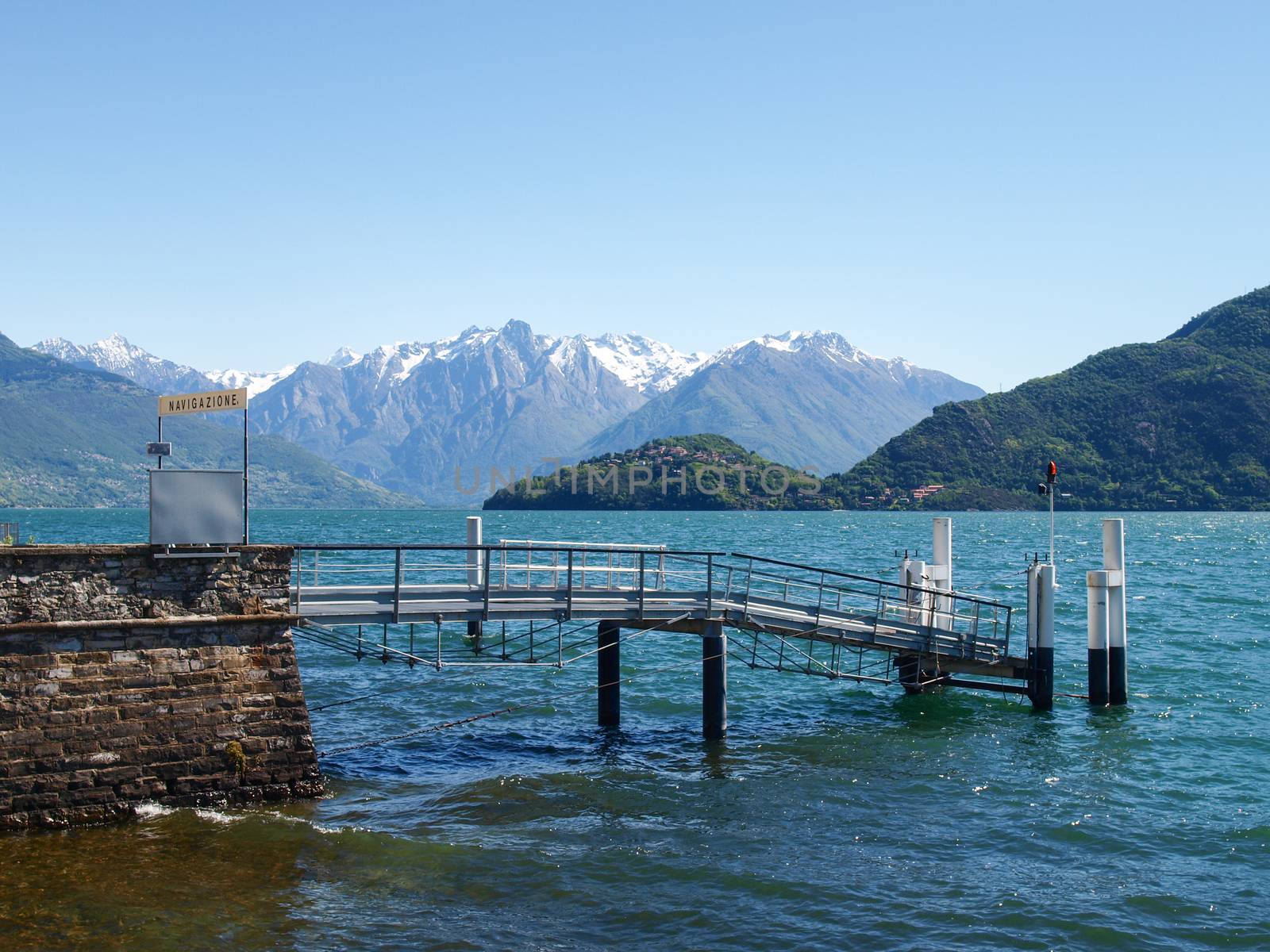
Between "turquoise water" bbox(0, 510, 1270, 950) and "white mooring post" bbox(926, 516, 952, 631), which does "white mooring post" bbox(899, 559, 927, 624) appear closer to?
"white mooring post" bbox(926, 516, 952, 631)

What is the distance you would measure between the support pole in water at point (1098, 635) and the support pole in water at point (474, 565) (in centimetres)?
1368

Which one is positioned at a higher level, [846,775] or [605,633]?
[605,633]

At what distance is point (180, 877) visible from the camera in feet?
50.0

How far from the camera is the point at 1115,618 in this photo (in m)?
27.2

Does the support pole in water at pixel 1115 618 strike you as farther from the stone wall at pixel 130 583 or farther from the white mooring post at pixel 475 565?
the stone wall at pixel 130 583

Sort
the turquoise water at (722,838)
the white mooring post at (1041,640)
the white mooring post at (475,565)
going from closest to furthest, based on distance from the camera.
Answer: the turquoise water at (722,838) < the white mooring post at (475,565) < the white mooring post at (1041,640)

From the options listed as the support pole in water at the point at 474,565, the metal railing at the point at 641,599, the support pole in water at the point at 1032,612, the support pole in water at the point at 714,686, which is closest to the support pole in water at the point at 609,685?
the metal railing at the point at 641,599

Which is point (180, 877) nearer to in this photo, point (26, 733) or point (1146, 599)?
point (26, 733)

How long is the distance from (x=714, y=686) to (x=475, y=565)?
6.44m

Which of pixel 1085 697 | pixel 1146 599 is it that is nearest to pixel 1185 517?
pixel 1146 599

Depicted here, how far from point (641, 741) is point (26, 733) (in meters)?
12.1

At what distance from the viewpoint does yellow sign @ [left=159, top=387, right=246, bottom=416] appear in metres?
17.7

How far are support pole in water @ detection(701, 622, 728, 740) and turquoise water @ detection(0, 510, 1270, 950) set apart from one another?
582mm

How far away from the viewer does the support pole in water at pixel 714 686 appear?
24.1m
